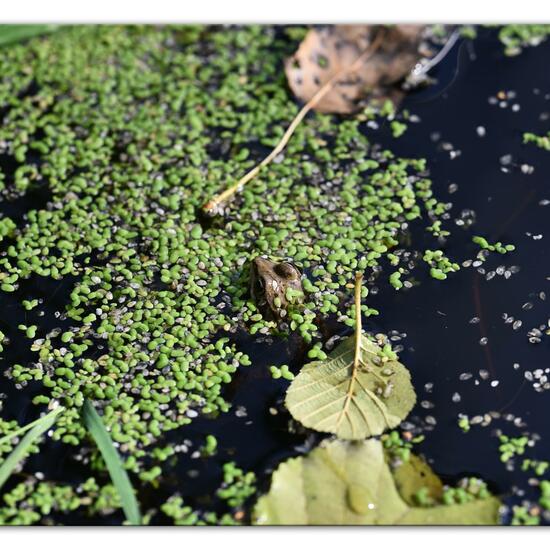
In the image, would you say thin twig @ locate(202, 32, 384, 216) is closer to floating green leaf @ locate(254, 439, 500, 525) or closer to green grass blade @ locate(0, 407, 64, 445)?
green grass blade @ locate(0, 407, 64, 445)

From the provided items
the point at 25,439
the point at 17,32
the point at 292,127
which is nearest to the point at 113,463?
the point at 25,439

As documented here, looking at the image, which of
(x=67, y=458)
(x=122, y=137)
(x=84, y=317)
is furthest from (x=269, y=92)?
(x=67, y=458)

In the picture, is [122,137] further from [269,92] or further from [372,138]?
[372,138]

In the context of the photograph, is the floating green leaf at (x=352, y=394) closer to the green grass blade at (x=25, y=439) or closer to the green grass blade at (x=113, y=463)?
the green grass blade at (x=113, y=463)

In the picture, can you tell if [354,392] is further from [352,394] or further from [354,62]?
[354,62]

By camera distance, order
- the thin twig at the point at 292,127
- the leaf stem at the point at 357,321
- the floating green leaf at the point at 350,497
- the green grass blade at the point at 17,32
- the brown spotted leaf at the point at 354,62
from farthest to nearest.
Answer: the green grass blade at the point at 17,32 → the brown spotted leaf at the point at 354,62 → the thin twig at the point at 292,127 → the leaf stem at the point at 357,321 → the floating green leaf at the point at 350,497

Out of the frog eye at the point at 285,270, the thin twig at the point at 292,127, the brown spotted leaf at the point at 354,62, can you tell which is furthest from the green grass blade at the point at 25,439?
the brown spotted leaf at the point at 354,62
